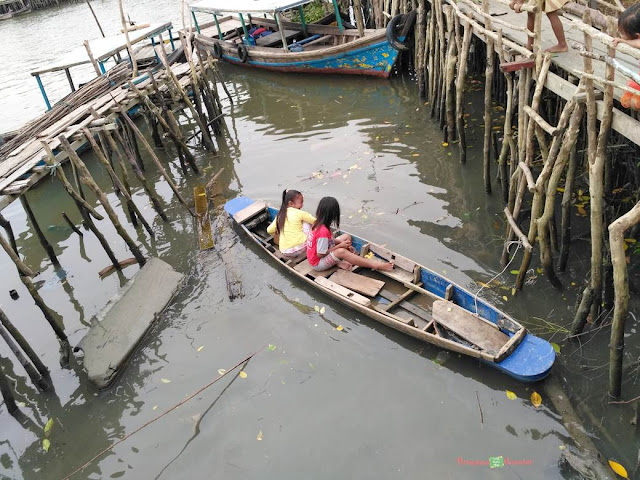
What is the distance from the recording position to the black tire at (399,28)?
12.0 metres

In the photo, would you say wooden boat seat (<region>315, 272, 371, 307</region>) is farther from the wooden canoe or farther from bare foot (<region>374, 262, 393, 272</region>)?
bare foot (<region>374, 262, 393, 272</region>)

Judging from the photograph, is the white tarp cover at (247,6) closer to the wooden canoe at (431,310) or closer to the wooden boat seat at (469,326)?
the wooden canoe at (431,310)

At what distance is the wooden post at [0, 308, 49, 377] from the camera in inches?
234

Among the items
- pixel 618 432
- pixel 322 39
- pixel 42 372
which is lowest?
pixel 618 432

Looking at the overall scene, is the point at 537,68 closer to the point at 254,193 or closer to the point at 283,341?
the point at 283,341

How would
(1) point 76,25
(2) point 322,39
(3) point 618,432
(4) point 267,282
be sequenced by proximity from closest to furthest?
(3) point 618,432, (4) point 267,282, (2) point 322,39, (1) point 76,25

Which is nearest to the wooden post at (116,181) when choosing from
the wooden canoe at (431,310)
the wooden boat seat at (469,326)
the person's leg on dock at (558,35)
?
the wooden canoe at (431,310)

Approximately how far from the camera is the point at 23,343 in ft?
20.1

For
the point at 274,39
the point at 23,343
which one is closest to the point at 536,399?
the point at 23,343

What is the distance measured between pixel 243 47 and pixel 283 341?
470 inches

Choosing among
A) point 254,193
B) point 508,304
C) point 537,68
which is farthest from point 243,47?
point 508,304

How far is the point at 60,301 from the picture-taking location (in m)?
8.00

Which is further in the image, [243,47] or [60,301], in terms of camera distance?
[243,47]

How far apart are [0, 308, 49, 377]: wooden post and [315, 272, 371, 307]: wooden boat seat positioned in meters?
3.57
